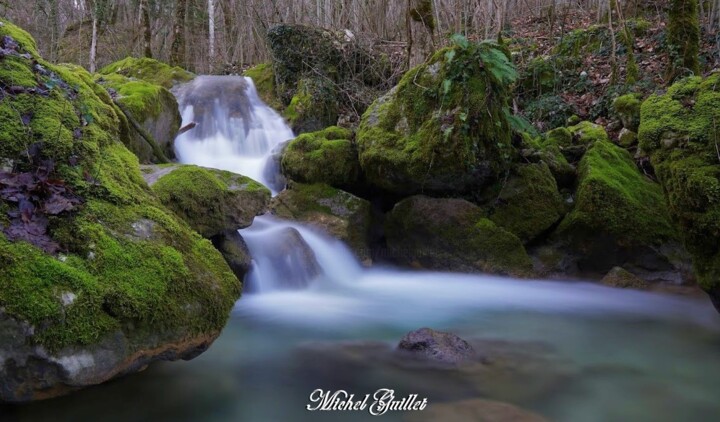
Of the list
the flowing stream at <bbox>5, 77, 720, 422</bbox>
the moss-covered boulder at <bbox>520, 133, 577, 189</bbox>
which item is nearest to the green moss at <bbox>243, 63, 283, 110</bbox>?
the flowing stream at <bbox>5, 77, 720, 422</bbox>

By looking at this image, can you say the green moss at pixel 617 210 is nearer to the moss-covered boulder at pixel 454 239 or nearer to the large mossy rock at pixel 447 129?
the moss-covered boulder at pixel 454 239

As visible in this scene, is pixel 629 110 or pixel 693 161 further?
pixel 629 110

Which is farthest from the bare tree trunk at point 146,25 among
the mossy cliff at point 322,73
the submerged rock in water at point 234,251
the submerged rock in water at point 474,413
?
the submerged rock in water at point 474,413

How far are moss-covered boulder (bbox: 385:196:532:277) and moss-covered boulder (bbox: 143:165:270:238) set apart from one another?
2434 mm

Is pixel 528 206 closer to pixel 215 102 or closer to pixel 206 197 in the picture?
pixel 206 197

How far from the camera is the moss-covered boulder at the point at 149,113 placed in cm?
739

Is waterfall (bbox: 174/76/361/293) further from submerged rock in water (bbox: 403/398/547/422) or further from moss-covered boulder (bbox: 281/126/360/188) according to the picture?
submerged rock in water (bbox: 403/398/547/422)

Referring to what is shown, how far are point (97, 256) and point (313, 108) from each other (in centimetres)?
973

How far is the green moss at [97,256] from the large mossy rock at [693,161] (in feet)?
12.2

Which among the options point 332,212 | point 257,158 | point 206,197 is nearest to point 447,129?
point 332,212

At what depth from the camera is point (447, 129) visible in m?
6.93

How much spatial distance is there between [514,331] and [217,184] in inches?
135

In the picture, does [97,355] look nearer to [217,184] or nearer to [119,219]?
[119,219]

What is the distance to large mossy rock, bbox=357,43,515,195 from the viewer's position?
7059 mm
